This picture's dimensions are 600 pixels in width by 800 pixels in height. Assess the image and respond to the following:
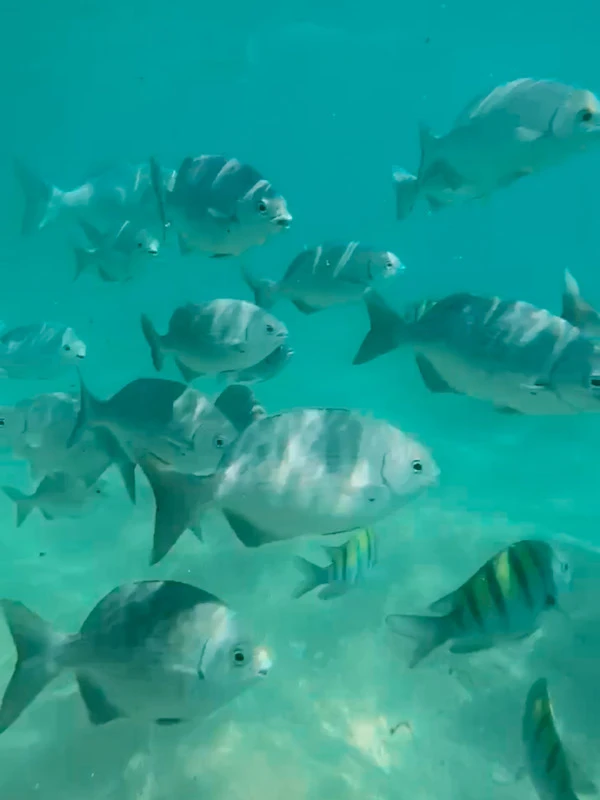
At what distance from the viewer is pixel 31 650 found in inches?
103

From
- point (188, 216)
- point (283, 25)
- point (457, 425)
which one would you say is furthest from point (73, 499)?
point (283, 25)

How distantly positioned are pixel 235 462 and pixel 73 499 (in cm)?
286

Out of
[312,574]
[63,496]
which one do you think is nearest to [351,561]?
[312,574]

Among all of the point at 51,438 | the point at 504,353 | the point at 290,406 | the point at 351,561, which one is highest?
the point at 504,353

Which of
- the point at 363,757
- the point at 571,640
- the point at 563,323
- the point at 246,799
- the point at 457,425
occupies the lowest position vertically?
the point at 457,425

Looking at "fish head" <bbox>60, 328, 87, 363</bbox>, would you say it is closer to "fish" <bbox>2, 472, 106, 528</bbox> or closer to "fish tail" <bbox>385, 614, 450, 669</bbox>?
"fish" <bbox>2, 472, 106, 528</bbox>

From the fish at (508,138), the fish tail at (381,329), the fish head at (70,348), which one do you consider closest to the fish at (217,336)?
the fish tail at (381,329)

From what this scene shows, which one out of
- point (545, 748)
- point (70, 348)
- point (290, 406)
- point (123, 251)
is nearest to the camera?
point (545, 748)

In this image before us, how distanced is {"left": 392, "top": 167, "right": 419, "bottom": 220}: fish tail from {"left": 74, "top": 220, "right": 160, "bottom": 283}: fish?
1.98 m

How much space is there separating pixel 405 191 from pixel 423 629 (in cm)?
288

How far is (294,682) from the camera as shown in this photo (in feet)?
14.8

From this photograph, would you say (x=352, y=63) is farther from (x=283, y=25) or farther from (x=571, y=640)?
(x=571, y=640)

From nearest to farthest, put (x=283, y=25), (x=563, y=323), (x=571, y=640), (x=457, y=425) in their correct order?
(x=563, y=323), (x=571, y=640), (x=457, y=425), (x=283, y=25)

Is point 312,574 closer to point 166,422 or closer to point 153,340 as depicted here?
point 166,422
